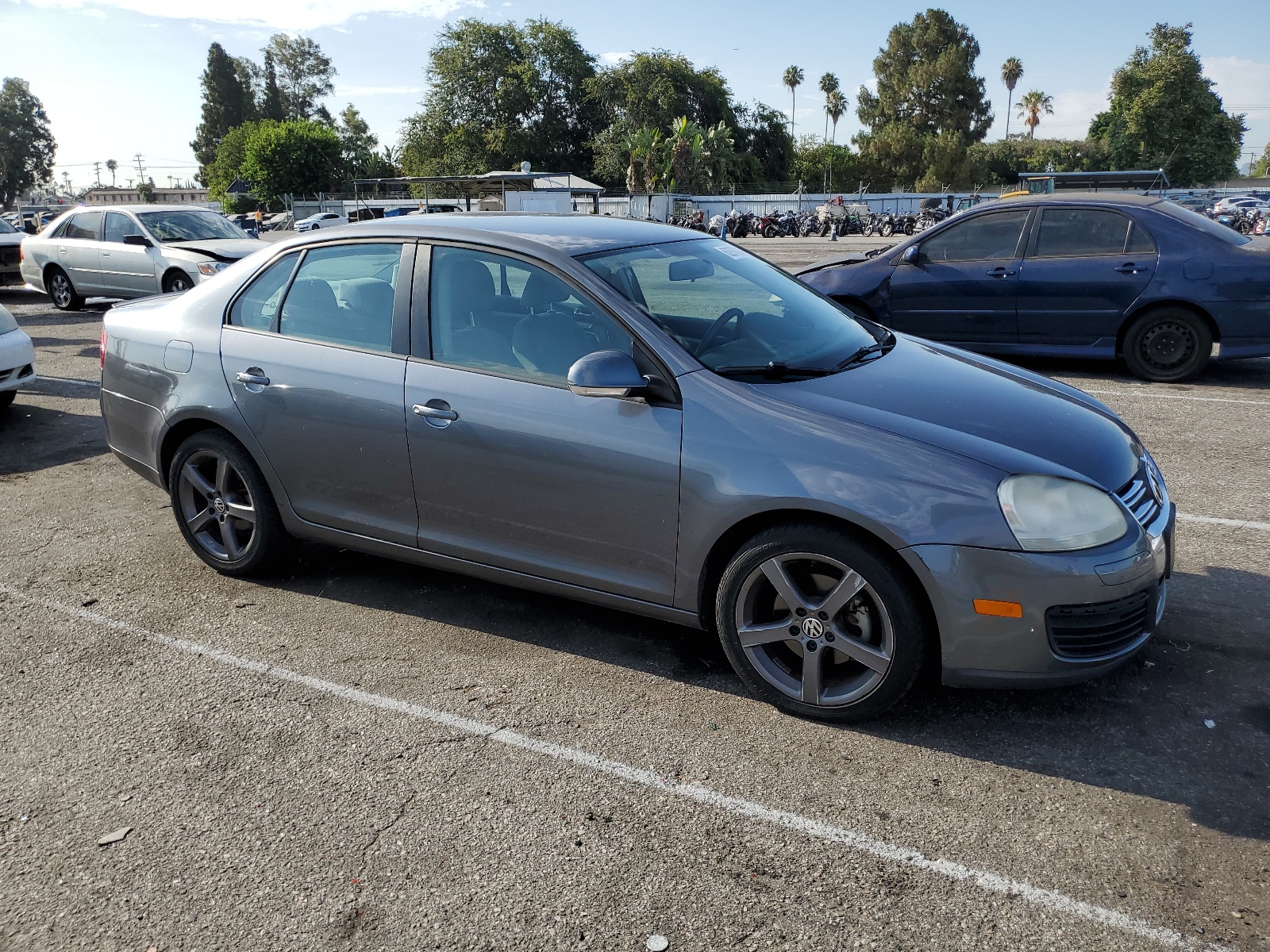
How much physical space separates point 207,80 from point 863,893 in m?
123

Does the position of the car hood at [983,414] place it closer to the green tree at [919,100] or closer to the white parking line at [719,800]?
the white parking line at [719,800]

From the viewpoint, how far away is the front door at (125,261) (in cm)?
1385

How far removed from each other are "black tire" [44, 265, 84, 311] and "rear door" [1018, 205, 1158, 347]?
1388cm

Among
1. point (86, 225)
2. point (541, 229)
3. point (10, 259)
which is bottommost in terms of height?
point (10, 259)

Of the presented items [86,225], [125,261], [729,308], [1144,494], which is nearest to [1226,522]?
[1144,494]

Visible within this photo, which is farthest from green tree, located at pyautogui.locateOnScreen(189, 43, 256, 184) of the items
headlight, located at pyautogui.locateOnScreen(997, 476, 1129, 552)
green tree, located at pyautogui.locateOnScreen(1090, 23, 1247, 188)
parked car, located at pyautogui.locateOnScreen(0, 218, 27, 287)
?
headlight, located at pyautogui.locateOnScreen(997, 476, 1129, 552)

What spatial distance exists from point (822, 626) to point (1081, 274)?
6.59 meters

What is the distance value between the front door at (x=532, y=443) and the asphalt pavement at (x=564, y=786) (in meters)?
0.46

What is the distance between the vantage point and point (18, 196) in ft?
379

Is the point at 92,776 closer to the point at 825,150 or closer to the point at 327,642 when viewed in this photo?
the point at 327,642

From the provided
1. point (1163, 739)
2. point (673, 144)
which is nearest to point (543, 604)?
point (1163, 739)

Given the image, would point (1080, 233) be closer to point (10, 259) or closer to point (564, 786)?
point (564, 786)

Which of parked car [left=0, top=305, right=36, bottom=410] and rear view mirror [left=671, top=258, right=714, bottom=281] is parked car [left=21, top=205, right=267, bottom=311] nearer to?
parked car [left=0, top=305, right=36, bottom=410]

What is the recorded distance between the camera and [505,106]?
8262 centimetres
